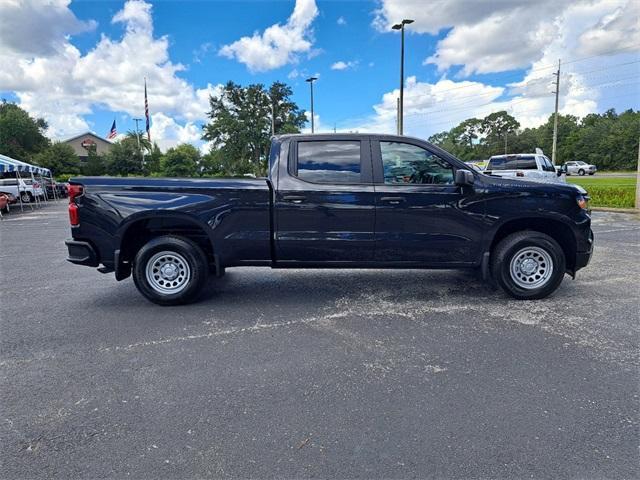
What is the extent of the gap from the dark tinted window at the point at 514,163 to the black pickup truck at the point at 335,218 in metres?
14.0

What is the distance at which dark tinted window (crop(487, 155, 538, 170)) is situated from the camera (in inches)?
698

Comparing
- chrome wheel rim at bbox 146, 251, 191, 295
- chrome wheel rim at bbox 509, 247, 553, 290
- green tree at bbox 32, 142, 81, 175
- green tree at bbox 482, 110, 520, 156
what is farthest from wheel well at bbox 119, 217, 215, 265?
green tree at bbox 482, 110, 520, 156

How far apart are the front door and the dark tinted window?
48.1 feet

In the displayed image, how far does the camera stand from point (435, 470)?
2305 millimetres

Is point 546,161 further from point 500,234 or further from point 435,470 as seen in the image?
point 435,470

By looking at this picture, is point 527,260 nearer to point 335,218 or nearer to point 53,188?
point 335,218

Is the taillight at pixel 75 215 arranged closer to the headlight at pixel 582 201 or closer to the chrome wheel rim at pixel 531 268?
the chrome wheel rim at pixel 531 268

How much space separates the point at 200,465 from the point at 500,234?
4.21m

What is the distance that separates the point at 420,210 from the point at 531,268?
→ 153cm

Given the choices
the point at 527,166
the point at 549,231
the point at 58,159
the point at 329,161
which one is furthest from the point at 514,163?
the point at 58,159

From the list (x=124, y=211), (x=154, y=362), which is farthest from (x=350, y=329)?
(x=124, y=211)

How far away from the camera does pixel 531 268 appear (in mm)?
5082

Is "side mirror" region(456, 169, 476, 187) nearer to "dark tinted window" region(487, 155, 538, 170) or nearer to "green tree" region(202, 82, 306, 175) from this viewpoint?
"dark tinted window" region(487, 155, 538, 170)

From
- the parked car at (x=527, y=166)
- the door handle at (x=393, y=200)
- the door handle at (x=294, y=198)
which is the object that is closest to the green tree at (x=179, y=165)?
the parked car at (x=527, y=166)
